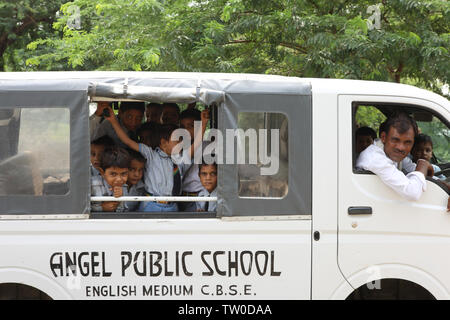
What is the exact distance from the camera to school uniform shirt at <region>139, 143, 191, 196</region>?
3947mm

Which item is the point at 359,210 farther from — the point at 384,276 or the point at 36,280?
the point at 36,280

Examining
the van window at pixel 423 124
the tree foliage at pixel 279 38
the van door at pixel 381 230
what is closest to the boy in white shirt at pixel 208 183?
the van door at pixel 381 230

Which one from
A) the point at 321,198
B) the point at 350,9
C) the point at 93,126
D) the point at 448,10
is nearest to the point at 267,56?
the point at 350,9

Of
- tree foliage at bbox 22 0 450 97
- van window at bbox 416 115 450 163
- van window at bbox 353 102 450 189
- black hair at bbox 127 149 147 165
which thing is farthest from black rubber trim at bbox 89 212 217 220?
tree foliage at bbox 22 0 450 97

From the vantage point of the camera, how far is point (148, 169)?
13.1 ft

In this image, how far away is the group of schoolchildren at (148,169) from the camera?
3.82 metres

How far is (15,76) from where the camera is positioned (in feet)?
11.9

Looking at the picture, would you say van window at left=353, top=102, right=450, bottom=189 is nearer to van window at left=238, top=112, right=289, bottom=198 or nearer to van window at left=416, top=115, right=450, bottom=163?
van window at left=416, top=115, right=450, bottom=163

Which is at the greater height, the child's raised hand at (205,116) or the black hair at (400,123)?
the child's raised hand at (205,116)

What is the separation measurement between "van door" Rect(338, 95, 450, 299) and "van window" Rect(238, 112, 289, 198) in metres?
0.41

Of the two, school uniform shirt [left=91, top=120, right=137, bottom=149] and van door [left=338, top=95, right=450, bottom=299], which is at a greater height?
school uniform shirt [left=91, top=120, right=137, bottom=149]

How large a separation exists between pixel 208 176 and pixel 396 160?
142 cm

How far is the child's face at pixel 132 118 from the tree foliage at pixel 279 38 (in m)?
2.00

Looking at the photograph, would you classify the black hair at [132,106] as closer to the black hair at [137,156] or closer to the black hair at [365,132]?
the black hair at [137,156]
